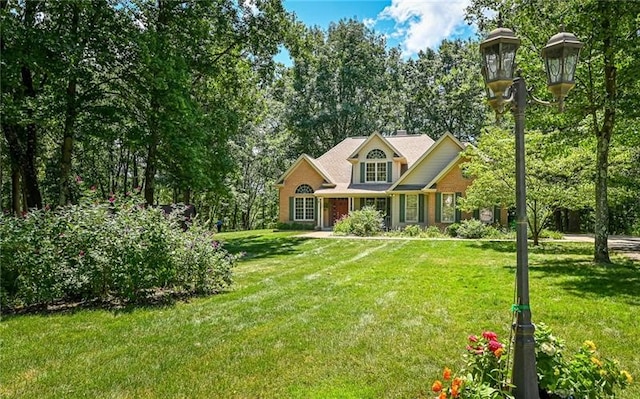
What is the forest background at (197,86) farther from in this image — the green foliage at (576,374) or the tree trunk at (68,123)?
the green foliage at (576,374)

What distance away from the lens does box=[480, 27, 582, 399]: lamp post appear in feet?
9.97

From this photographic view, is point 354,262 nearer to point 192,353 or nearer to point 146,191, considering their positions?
point 192,353

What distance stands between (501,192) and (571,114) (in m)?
5.78

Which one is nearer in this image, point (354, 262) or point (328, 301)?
point (328, 301)

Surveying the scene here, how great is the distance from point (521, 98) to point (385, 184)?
21033 millimetres

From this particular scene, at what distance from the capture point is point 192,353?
4480 millimetres

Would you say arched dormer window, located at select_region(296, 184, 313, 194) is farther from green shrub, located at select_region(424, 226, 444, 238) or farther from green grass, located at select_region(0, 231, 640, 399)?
green grass, located at select_region(0, 231, 640, 399)

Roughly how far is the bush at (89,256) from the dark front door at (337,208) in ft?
59.2

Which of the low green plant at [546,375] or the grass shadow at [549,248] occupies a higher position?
the low green plant at [546,375]

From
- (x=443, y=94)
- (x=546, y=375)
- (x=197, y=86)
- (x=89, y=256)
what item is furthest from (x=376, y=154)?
(x=546, y=375)

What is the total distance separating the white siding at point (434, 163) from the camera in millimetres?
22391

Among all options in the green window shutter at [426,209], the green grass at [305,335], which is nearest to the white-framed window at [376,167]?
the green window shutter at [426,209]

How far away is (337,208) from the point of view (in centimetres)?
2511

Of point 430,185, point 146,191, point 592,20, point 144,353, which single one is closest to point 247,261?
point 146,191
